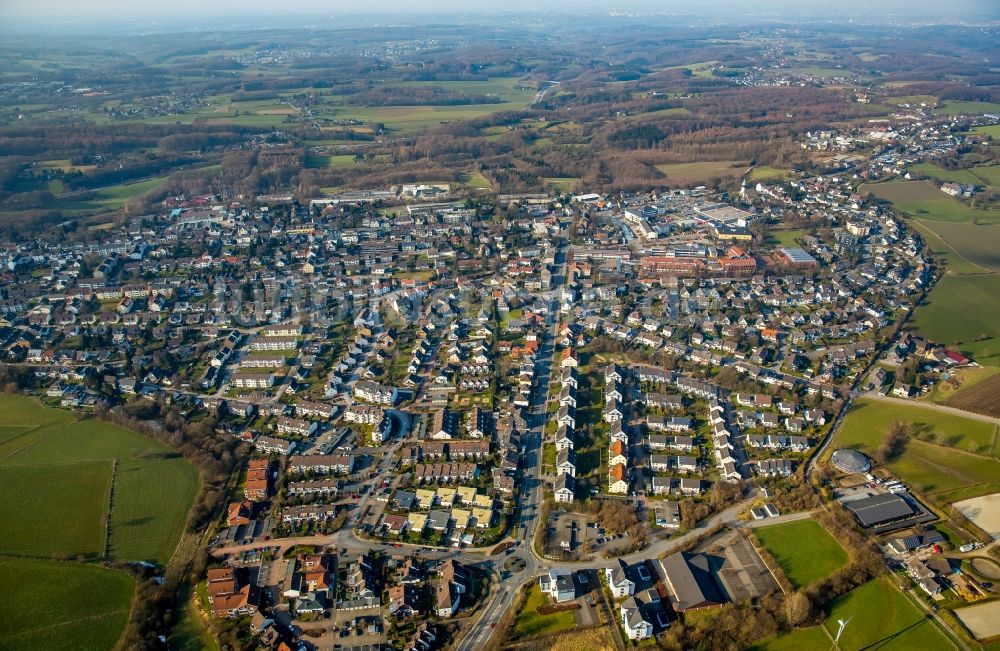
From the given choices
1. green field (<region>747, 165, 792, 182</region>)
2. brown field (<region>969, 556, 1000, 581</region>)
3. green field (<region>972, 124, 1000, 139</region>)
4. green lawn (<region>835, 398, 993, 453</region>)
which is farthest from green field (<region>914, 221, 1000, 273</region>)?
green field (<region>972, 124, 1000, 139</region>)

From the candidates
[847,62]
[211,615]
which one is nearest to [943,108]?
[847,62]

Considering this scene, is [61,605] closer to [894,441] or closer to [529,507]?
[529,507]

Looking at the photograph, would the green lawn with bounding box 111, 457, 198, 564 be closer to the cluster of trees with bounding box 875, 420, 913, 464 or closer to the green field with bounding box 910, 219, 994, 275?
the cluster of trees with bounding box 875, 420, 913, 464

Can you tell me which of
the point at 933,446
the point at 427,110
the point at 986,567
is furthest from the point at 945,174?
the point at 427,110

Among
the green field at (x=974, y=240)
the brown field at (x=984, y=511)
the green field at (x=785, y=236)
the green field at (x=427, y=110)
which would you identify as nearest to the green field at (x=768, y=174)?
the green field at (x=785, y=236)

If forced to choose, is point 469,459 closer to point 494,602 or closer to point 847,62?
point 494,602

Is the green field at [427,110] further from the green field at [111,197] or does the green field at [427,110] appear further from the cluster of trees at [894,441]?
the cluster of trees at [894,441]
